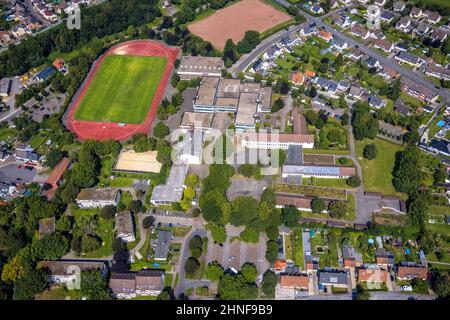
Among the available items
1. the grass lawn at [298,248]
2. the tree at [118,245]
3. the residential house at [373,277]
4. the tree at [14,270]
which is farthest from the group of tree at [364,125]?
the tree at [14,270]

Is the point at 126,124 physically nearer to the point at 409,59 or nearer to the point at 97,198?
the point at 97,198

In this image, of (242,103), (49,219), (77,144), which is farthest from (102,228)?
(242,103)

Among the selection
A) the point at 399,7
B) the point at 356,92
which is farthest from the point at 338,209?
the point at 399,7

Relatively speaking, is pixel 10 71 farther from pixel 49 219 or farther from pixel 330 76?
pixel 330 76

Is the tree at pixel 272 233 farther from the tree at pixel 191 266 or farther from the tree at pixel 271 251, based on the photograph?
the tree at pixel 191 266

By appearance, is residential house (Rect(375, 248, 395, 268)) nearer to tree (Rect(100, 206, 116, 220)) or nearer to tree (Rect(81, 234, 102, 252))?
tree (Rect(100, 206, 116, 220))

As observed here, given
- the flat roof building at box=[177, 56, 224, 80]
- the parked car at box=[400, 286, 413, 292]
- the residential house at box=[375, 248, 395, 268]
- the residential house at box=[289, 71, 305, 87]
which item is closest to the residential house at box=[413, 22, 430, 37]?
the residential house at box=[289, 71, 305, 87]
